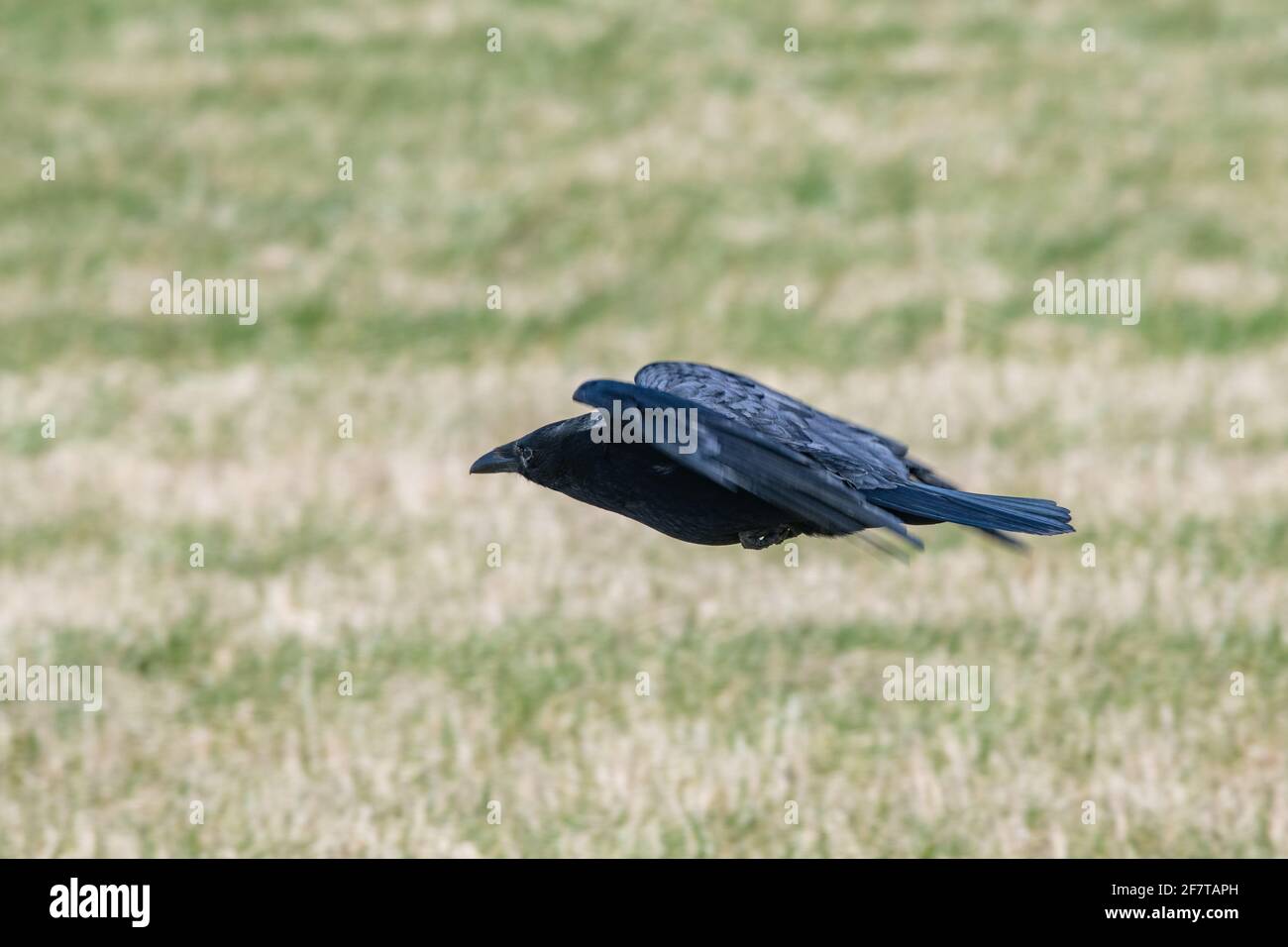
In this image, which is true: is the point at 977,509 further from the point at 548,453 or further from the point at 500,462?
the point at 500,462

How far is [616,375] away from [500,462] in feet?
28.1

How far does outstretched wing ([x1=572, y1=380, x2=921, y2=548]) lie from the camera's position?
389cm

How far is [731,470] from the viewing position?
155 inches

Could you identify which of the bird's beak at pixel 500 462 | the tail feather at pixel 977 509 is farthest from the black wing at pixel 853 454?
the bird's beak at pixel 500 462

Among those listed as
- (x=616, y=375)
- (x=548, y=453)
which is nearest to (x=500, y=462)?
(x=548, y=453)

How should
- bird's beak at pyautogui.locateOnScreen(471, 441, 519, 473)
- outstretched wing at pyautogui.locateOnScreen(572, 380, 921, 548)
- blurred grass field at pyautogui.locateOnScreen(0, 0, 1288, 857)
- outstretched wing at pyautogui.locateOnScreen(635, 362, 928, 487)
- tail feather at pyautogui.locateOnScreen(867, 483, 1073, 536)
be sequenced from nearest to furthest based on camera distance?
outstretched wing at pyautogui.locateOnScreen(572, 380, 921, 548) → tail feather at pyautogui.locateOnScreen(867, 483, 1073, 536) → outstretched wing at pyautogui.locateOnScreen(635, 362, 928, 487) → bird's beak at pyautogui.locateOnScreen(471, 441, 519, 473) → blurred grass field at pyautogui.locateOnScreen(0, 0, 1288, 857)

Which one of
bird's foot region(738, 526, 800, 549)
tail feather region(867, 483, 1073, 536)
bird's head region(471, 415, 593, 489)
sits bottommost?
bird's foot region(738, 526, 800, 549)

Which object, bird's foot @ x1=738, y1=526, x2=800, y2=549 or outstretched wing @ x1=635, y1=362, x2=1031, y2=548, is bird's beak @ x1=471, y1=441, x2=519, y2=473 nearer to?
outstretched wing @ x1=635, y1=362, x2=1031, y2=548

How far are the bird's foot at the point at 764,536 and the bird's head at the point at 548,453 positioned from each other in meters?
0.52

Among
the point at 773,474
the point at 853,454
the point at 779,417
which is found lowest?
the point at 773,474

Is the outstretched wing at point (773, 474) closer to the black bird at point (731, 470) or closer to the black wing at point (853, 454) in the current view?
the black bird at point (731, 470)

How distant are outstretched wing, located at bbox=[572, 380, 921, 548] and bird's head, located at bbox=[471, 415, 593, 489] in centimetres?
49

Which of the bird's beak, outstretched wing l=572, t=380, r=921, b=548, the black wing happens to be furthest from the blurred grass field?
outstretched wing l=572, t=380, r=921, b=548

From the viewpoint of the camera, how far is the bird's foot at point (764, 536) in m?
4.34
